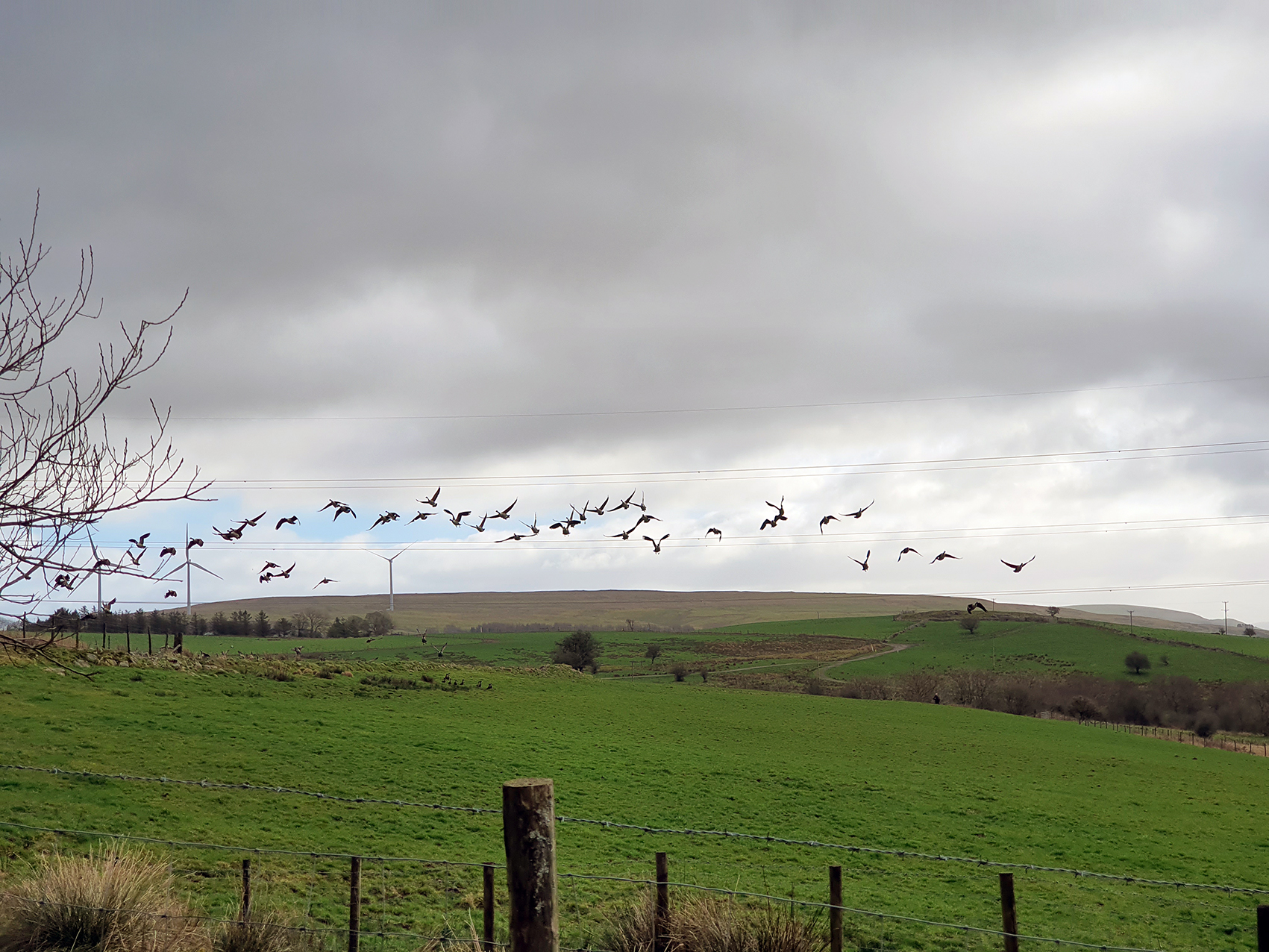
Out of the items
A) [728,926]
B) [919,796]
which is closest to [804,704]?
[919,796]

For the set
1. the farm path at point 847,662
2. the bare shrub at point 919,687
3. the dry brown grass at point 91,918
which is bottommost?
the farm path at point 847,662

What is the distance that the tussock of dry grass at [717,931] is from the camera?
28.1ft

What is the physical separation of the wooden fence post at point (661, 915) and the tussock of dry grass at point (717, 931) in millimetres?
50

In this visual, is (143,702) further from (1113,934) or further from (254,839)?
(1113,934)

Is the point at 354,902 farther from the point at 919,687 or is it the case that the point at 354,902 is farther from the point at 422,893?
the point at 919,687

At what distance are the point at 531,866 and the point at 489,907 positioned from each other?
13.9 ft

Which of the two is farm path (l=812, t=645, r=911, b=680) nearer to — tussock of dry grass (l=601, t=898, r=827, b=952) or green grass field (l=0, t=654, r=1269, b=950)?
green grass field (l=0, t=654, r=1269, b=950)

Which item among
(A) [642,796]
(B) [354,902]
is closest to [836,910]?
(B) [354,902]

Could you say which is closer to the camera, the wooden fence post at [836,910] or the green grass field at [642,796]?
the wooden fence post at [836,910]

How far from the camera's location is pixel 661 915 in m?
8.84

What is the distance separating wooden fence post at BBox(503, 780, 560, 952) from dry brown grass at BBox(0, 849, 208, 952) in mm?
4862

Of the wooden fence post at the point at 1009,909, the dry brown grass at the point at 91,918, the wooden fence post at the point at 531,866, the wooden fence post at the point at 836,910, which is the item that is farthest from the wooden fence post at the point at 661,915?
the dry brown grass at the point at 91,918

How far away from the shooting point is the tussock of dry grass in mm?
8570

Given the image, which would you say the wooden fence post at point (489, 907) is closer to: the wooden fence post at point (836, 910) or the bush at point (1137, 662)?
the wooden fence post at point (836, 910)
